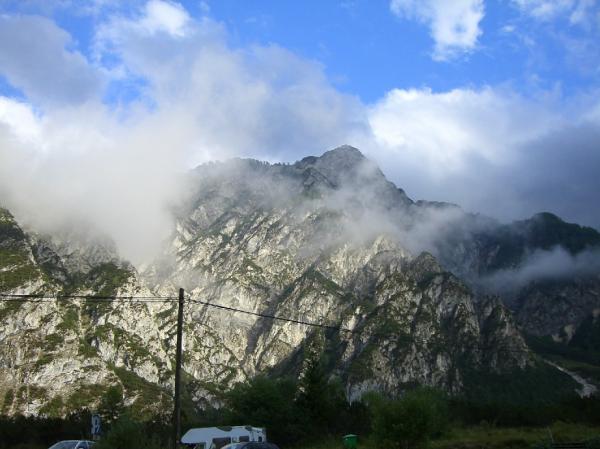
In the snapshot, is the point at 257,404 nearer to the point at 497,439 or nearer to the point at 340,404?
the point at 340,404

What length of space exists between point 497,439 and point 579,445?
33.2 feet

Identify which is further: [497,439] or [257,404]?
[257,404]

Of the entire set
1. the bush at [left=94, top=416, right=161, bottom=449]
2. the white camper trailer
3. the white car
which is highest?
the bush at [left=94, top=416, right=161, bottom=449]

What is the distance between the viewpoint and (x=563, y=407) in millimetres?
74062

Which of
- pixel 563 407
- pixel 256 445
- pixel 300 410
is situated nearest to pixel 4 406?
pixel 300 410

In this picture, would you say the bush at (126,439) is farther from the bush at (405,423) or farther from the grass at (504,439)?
the grass at (504,439)

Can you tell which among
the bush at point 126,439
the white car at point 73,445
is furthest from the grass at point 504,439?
the white car at point 73,445

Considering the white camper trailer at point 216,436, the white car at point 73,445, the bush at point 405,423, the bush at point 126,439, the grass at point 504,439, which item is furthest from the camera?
the white camper trailer at point 216,436

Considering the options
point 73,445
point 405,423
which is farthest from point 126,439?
point 405,423

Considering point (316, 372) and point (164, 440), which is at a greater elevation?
point (316, 372)

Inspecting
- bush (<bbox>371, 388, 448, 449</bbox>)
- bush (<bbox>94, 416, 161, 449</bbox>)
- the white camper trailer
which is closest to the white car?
bush (<bbox>94, 416, 161, 449</bbox>)

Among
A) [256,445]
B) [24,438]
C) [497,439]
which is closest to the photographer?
[256,445]

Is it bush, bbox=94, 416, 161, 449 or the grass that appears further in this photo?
the grass

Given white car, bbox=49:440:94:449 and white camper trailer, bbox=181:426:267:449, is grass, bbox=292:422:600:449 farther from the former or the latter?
white car, bbox=49:440:94:449
